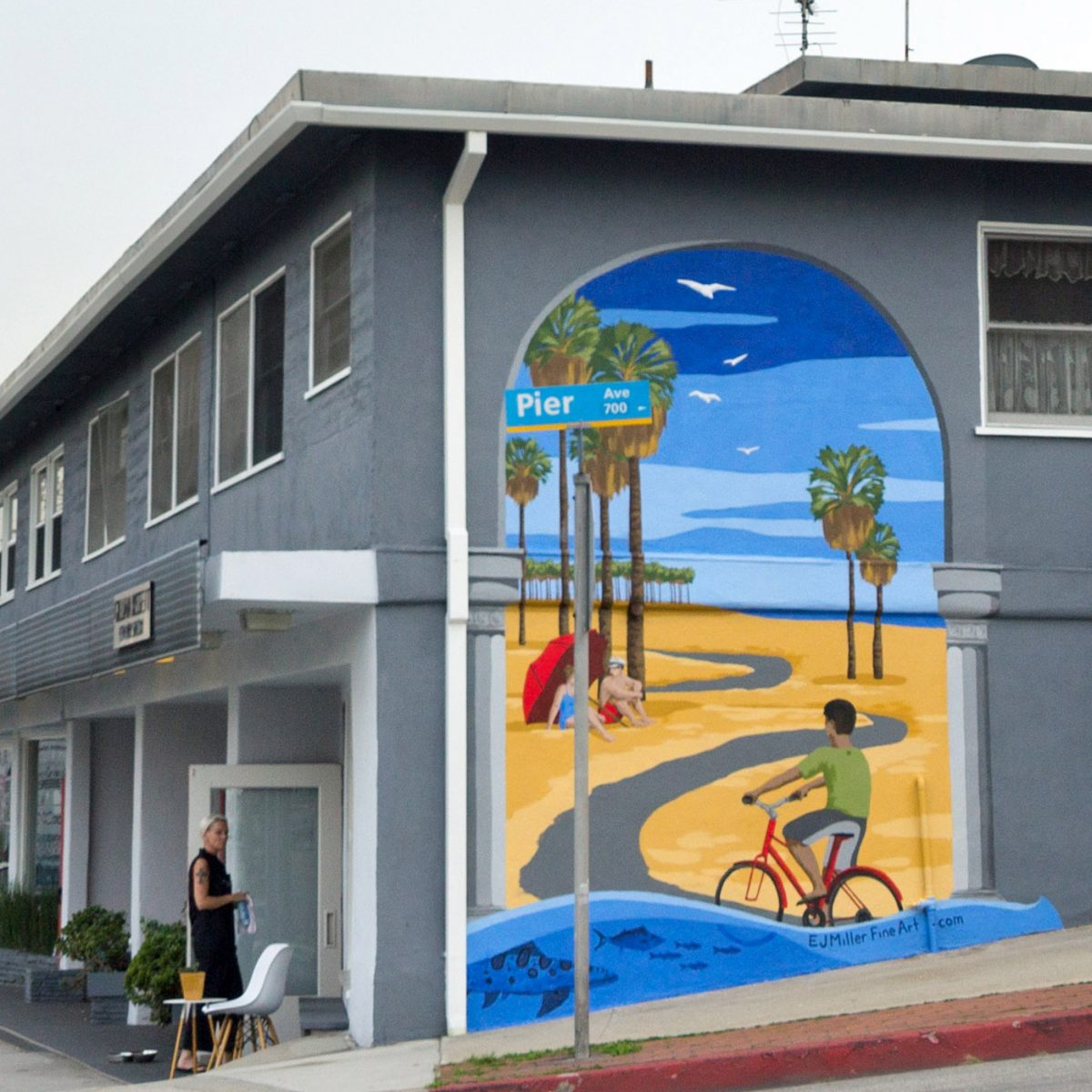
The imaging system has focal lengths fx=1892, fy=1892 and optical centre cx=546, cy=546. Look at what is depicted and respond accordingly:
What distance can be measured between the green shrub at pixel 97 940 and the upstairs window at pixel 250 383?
18.1 ft

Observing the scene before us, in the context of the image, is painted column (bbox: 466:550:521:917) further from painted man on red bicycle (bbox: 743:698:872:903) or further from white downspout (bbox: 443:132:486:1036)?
painted man on red bicycle (bbox: 743:698:872:903)

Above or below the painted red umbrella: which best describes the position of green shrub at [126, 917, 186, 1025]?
below

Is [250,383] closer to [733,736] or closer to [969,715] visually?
[733,736]

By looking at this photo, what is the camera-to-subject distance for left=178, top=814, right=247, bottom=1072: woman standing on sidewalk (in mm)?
13703

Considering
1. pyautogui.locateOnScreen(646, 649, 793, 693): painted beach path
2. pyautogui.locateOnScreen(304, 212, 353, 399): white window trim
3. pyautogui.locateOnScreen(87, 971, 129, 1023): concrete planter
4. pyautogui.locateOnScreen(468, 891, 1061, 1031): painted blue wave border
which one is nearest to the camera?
pyautogui.locateOnScreen(468, 891, 1061, 1031): painted blue wave border

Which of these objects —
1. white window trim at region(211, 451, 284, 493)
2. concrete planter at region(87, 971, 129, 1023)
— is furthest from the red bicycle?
concrete planter at region(87, 971, 129, 1023)

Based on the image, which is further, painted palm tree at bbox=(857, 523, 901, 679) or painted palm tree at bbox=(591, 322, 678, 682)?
painted palm tree at bbox=(857, 523, 901, 679)

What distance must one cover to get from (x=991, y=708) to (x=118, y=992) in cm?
925

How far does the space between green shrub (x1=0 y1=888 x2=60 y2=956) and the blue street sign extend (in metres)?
13.4

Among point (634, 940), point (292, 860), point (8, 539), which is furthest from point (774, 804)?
point (8, 539)

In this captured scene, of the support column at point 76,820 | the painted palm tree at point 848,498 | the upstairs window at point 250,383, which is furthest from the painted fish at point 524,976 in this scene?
the support column at point 76,820

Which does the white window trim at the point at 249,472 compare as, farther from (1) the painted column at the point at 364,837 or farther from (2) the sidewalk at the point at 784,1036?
(2) the sidewalk at the point at 784,1036

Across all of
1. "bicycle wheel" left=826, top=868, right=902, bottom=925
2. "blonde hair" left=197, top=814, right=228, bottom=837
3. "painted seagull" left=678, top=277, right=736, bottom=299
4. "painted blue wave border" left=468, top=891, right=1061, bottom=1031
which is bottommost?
"painted blue wave border" left=468, top=891, right=1061, bottom=1031

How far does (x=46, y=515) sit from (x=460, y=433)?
11879mm
